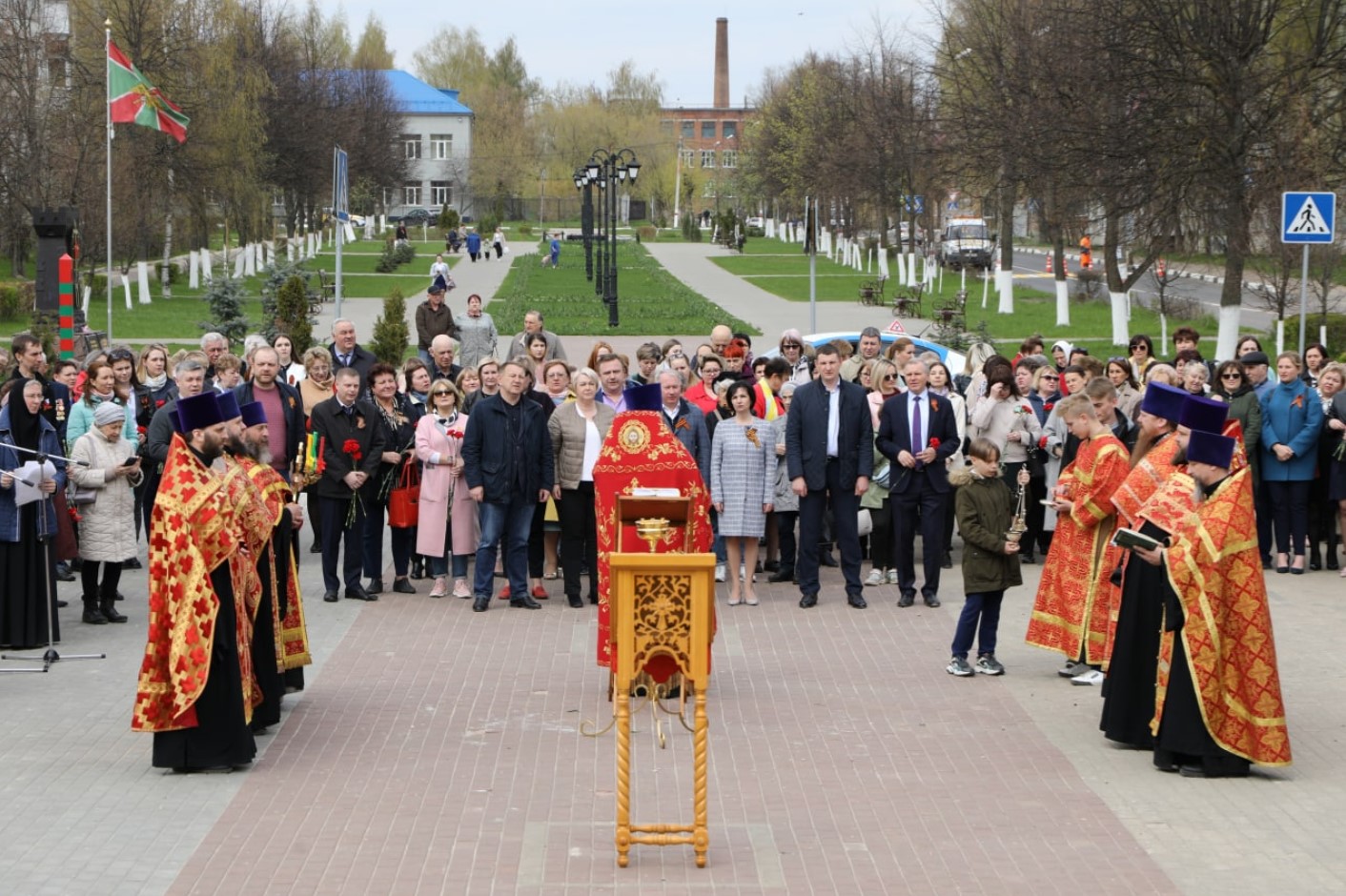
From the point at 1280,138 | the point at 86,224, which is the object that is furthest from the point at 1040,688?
the point at 86,224

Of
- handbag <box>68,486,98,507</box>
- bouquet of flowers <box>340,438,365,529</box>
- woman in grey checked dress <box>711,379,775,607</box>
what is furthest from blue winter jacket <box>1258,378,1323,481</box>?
handbag <box>68,486,98,507</box>

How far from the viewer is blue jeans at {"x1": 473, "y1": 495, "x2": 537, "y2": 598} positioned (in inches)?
536

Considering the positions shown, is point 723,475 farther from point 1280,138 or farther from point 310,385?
point 1280,138

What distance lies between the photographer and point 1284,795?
882 cm

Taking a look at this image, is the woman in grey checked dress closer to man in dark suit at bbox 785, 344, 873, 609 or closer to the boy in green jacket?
man in dark suit at bbox 785, 344, 873, 609

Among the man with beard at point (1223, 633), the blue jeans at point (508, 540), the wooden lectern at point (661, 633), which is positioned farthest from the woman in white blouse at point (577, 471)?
the wooden lectern at point (661, 633)

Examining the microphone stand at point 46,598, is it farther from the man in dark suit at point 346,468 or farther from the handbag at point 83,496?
the man in dark suit at point 346,468

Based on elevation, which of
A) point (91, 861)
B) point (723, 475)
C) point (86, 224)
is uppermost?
point (86, 224)

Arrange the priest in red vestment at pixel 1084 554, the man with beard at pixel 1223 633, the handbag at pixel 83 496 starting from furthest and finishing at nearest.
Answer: the handbag at pixel 83 496 → the priest in red vestment at pixel 1084 554 → the man with beard at pixel 1223 633

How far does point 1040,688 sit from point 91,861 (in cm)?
590

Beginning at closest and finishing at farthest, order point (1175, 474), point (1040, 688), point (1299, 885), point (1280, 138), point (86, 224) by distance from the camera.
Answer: point (1299, 885) < point (1175, 474) < point (1040, 688) < point (1280, 138) < point (86, 224)

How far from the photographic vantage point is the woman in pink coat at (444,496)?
14.1 m

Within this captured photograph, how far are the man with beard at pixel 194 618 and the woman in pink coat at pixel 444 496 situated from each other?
4.98 metres

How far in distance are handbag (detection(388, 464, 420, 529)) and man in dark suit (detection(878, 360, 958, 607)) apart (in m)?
3.70
